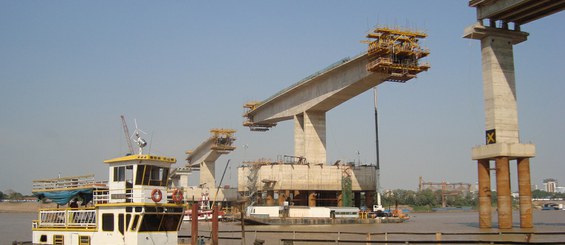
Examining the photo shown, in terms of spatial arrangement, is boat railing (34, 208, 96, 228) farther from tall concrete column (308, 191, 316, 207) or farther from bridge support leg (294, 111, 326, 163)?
tall concrete column (308, 191, 316, 207)

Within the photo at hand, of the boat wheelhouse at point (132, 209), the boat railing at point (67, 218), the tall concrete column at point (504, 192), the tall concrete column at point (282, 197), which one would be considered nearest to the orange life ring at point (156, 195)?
the boat wheelhouse at point (132, 209)

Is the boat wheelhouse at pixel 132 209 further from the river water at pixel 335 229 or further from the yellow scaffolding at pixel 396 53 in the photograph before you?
the yellow scaffolding at pixel 396 53

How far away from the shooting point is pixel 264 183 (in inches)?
3514

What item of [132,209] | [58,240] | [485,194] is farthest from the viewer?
[485,194]

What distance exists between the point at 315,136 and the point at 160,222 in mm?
57935

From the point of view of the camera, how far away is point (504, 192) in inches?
2249

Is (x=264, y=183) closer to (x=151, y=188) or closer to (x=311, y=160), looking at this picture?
(x=311, y=160)

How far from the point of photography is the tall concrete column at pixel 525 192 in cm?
5731

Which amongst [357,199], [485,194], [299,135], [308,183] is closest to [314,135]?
[299,135]

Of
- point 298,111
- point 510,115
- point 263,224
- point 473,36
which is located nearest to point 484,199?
point 510,115

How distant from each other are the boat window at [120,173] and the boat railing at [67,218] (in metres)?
2.21

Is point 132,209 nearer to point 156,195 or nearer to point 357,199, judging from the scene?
point 156,195

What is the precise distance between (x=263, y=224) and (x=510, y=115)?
34100 millimetres

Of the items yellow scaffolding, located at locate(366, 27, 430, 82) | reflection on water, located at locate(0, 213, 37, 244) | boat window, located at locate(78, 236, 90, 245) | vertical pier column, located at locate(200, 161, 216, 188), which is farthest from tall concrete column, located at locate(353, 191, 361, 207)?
boat window, located at locate(78, 236, 90, 245)
